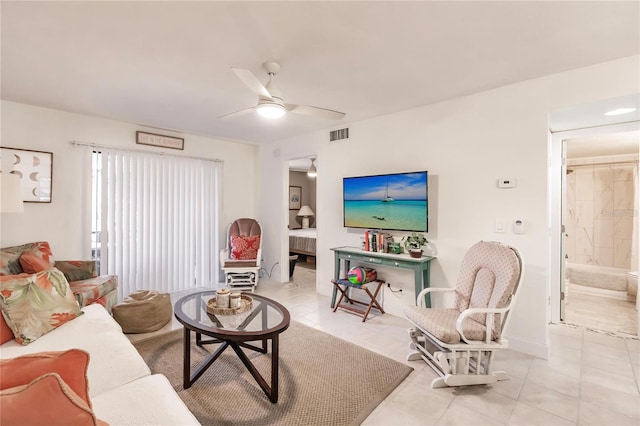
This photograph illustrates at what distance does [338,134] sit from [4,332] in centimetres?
376

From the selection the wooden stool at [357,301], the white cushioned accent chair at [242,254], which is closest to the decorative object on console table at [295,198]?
the white cushioned accent chair at [242,254]

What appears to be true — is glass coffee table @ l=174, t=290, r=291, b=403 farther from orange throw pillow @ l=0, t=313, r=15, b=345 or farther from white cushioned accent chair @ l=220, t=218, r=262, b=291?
white cushioned accent chair @ l=220, t=218, r=262, b=291

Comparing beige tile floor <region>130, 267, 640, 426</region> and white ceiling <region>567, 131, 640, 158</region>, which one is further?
white ceiling <region>567, 131, 640, 158</region>

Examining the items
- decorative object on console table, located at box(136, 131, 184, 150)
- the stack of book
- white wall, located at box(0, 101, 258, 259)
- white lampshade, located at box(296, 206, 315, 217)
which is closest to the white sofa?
white wall, located at box(0, 101, 258, 259)

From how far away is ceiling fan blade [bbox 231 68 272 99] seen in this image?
1915mm

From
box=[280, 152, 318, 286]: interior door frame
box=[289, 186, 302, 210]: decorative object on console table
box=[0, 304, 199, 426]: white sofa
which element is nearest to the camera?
box=[0, 304, 199, 426]: white sofa

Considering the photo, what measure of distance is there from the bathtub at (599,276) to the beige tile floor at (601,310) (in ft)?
0.32

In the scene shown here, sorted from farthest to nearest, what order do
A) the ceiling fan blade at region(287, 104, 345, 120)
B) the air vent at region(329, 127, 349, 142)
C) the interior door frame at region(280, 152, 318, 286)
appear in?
the interior door frame at region(280, 152, 318, 286), the air vent at region(329, 127, 349, 142), the ceiling fan blade at region(287, 104, 345, 120)

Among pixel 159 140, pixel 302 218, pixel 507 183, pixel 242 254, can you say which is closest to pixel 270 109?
pixel 507 183

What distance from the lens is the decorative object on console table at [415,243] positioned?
3262 mm

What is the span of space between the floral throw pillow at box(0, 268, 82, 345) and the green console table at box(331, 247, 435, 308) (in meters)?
2.68

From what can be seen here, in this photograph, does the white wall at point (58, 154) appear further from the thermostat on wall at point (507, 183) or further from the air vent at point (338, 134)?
the thermostat on wall at point (507, 183)

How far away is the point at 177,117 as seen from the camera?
3.89m

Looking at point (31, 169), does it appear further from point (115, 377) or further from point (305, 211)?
point (305, 211)
